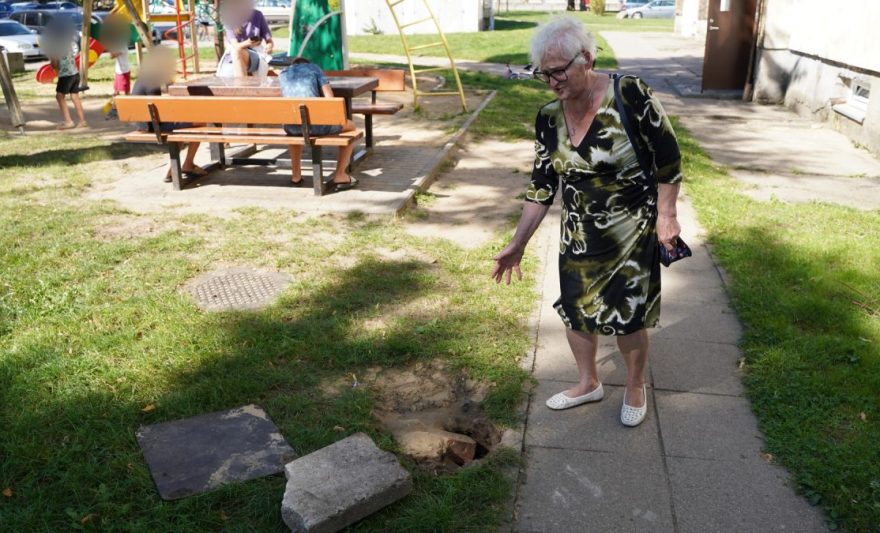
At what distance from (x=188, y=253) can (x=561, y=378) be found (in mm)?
3207

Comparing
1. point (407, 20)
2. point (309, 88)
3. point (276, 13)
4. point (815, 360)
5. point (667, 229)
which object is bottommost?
point (815, 360)

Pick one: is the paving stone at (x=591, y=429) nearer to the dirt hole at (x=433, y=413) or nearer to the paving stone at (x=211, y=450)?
the dirt hole at (x=433, y=413)

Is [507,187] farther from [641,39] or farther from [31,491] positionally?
[641,39]

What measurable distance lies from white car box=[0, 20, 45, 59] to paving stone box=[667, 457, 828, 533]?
25515mm

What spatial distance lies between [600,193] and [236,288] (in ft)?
9.43

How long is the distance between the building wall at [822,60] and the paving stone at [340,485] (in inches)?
357

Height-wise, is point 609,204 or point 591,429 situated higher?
point 609,204

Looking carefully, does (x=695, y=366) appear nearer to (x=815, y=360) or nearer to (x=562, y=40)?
(x=815, y=360)

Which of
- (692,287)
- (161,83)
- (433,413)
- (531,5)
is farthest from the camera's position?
(531,5)

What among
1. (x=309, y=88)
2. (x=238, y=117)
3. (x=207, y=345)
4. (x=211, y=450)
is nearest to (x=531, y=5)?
(x=309, y=88)

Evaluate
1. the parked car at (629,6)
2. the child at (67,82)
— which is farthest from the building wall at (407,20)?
the child at (67,82)

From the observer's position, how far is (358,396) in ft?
12.6

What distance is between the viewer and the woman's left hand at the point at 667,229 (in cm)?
324

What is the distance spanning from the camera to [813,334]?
14.8 ft
